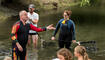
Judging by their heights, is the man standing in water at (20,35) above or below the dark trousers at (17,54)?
above

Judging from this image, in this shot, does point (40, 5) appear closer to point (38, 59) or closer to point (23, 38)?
point (38, 59)

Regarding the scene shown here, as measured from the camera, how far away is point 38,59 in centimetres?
965

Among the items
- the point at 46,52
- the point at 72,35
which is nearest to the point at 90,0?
the point at 46,52

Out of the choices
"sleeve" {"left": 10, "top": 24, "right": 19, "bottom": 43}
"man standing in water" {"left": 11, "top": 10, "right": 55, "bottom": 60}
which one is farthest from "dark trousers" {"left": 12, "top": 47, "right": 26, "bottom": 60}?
"sleeve" {"left": 10, "top": 24, "right": 19, "bottom": 43}

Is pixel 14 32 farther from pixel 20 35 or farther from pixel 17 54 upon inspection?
pixel 17 54

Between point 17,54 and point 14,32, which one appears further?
point 17,54

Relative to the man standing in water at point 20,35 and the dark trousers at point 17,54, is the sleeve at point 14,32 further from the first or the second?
the dark trousers at point 17,54

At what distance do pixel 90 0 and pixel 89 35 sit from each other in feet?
23.6

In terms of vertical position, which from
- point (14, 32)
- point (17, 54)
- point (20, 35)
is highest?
point (14, 32)

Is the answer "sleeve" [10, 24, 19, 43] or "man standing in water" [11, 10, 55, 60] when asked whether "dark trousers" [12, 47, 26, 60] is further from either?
"sleeve" [10, 24, 19, 43]

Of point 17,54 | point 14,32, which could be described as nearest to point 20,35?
point 14,32

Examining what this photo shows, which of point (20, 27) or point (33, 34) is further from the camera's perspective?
point (33, 34)

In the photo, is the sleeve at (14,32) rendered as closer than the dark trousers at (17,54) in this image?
Yes

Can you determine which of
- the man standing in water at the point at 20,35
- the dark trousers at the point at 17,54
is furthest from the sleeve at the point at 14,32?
the dark trousers at the point at 17,54
